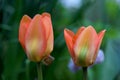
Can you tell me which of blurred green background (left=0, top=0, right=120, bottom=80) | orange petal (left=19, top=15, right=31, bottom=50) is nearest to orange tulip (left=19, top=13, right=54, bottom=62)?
orange petal (left=19, top=15, right=31, bottom=50)

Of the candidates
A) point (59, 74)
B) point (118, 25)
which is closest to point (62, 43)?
point (59, 74)

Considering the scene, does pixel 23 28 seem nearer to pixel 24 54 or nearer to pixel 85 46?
pixel 85 46

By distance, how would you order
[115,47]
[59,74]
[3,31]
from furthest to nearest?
[59,74] < [3,31] < [115,47]

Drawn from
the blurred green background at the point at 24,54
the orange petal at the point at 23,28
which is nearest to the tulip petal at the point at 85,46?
the orange petal at the point at 23,28

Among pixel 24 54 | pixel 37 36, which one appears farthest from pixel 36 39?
pixel 24 54

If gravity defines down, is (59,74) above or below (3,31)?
below

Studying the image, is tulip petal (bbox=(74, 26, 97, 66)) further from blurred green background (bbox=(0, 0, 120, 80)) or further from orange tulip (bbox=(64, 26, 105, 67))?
blurred green background (bbox=(0, 0, 120, 80))

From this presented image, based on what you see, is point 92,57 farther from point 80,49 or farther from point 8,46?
point 8,46
